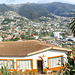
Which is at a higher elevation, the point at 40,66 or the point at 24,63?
the point at 24,63

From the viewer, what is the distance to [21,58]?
7.97 m

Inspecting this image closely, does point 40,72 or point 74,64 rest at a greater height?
point 74,64

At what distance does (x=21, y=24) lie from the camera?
18225cm

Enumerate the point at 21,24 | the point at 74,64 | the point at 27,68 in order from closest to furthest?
the point at 74,64 < the point at 27,68 < the point at 21,24

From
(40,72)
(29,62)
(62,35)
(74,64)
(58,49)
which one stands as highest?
(74,64)

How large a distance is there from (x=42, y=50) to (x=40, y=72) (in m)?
1.19

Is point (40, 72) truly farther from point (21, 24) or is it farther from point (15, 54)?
point (21, 24)

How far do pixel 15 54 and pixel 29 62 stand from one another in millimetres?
882

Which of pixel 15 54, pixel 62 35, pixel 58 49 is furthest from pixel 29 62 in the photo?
pixel 62 35

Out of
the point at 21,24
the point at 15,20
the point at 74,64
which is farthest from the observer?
the point at 15,20

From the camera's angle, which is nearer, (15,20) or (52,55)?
(52,55)

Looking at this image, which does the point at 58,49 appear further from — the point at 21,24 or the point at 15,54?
the point at 21,24

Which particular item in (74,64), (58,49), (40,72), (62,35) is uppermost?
(74,64)

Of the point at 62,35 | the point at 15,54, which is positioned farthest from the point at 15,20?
the point at 15,54
